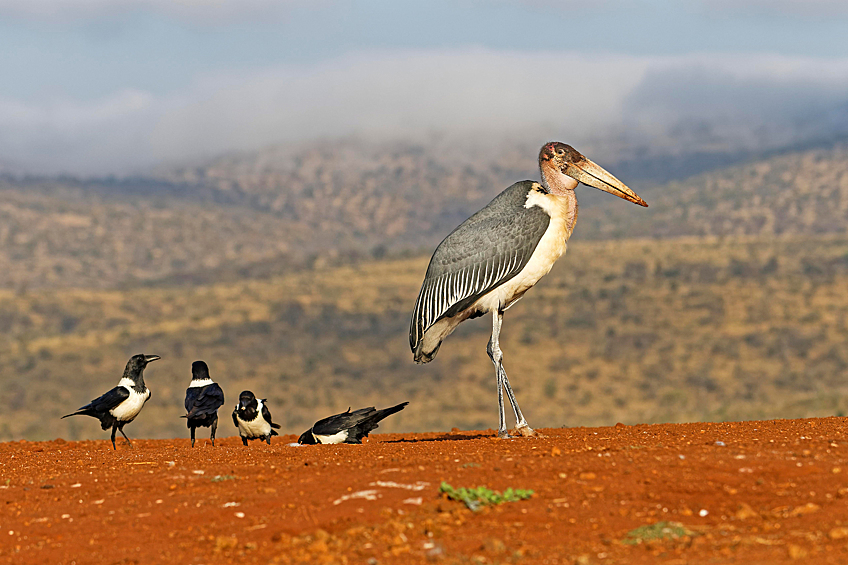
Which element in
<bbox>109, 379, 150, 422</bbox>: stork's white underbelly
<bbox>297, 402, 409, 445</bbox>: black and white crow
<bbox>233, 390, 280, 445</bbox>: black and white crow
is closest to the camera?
<bbox>297, 402, 409, 445</bbox>: black and white crow

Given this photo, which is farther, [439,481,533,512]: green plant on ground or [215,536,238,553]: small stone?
[439,481,533,512]: green plant on ground

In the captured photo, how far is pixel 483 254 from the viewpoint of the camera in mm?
11445

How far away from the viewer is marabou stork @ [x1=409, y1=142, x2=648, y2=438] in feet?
37.3

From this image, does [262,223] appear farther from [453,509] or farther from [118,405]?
[453,509]

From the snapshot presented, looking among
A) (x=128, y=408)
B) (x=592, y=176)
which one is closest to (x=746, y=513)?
(x=592, y=176)

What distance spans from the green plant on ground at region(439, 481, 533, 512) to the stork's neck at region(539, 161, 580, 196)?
17.7ft

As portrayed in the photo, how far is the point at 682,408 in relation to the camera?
34.2m

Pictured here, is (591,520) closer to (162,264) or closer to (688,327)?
(688,327)

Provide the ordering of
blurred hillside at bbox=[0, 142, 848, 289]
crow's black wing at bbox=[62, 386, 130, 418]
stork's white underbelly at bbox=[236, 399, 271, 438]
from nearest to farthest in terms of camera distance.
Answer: crow's black wing at bbox=[62, 386, 130, 418] < stork's white underbelly at bbox=[236, 399, 271, 438] < blurred hillside at bbox=[0, 142, 848, 289]

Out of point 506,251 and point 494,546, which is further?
point 506,251

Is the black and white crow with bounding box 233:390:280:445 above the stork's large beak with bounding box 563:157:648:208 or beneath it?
beneath

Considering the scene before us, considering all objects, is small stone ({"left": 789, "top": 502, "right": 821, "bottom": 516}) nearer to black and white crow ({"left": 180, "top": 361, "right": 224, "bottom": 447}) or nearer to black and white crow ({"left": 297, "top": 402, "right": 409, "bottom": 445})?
black and white crow ({"left": 297, "top": 402, "right": 409, "bottom": 445})

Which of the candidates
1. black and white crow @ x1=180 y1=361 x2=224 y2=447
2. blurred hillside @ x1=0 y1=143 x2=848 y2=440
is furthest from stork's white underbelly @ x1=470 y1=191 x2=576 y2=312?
blurred hillside @ x1=0 y1=143 x2=848 y2=440

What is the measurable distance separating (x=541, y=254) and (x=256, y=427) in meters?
5.15
